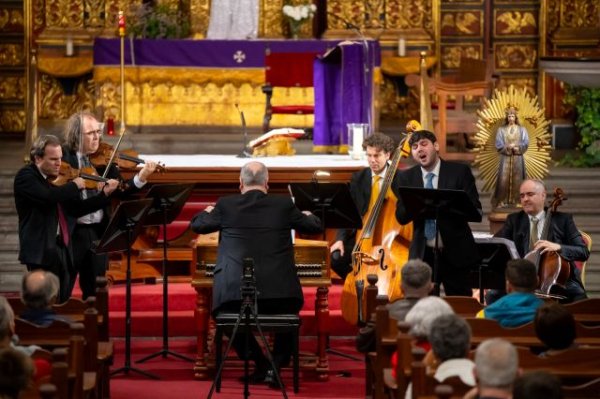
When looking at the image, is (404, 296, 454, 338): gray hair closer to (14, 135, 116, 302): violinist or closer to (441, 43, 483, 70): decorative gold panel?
(14, 135, 116, 302): violinist

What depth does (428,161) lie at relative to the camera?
984 centimetres

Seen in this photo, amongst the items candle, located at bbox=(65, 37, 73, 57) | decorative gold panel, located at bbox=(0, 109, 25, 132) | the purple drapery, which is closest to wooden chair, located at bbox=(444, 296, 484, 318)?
the purple drapery

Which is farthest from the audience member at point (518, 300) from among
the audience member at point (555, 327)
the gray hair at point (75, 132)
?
the gray hair at point (75, 132)

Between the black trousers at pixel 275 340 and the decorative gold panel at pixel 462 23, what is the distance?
9436mm

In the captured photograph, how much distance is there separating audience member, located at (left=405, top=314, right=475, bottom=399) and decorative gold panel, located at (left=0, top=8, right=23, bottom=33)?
13.0 m

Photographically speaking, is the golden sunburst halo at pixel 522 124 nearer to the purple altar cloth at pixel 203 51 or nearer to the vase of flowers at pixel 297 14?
the purple altar cloth at pixel 203 51

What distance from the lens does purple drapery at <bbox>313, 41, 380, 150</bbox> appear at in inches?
581

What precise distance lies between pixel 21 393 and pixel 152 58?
36.5 feet

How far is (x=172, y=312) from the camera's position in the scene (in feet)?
36.5

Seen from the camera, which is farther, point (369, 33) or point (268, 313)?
point (369, 33)

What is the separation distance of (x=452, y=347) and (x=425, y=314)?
0.70 meters

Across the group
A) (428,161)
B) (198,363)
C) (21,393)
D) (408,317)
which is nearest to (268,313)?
(198,363)

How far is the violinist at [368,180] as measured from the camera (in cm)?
1025

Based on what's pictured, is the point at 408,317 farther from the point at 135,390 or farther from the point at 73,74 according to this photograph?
the point at 73,74
